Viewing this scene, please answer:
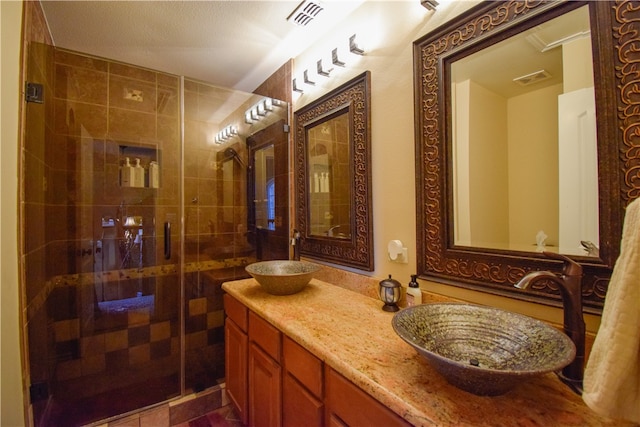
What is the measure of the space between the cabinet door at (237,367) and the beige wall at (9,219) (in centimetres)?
93

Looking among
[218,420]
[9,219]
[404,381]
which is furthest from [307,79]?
[218,420]

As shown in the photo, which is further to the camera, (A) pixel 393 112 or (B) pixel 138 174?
(B) pixel 138 174

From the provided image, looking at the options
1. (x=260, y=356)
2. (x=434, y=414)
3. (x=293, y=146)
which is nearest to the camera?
(x=434, y=414)

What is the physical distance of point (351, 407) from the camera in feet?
2.59

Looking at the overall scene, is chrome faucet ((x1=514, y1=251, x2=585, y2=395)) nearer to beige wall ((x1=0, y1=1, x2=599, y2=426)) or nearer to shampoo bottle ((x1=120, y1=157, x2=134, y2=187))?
beige wall ((x1=0, y1=1, x2=599, y2=426))

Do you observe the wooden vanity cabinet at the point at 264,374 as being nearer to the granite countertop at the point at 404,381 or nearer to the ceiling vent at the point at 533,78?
the granite countertop at the point at 404,381

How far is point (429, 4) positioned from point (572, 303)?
1.22m

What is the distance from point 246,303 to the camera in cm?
142

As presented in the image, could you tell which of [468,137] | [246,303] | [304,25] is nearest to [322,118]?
[304,25]

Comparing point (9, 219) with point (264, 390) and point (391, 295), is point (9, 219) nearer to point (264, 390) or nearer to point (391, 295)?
point (264, 390)

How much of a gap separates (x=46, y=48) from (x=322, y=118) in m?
1.75

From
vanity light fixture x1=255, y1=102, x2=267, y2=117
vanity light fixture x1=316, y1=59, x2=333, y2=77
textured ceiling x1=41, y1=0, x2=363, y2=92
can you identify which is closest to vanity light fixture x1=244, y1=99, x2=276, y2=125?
vanity light fixture x1=255, y1=102, x2=267, y2=117

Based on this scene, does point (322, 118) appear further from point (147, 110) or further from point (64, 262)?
point (64, 262)

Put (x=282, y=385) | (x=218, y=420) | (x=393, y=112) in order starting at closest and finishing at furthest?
(x=282, y=385) < (x=393, y=112) < (x=218, y=420)
